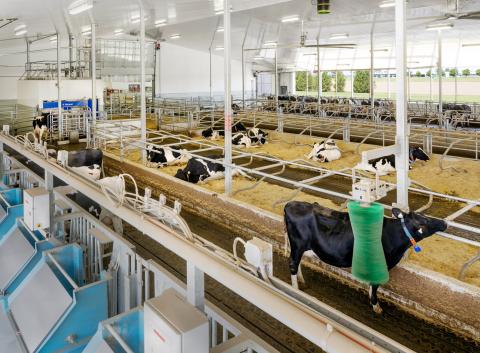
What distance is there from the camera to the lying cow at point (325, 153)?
1040cm

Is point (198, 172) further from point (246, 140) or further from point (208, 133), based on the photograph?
point (208, 133)

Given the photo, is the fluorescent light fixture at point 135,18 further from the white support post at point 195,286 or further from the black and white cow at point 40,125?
the white support post at point 195,286

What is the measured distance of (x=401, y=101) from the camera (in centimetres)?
452

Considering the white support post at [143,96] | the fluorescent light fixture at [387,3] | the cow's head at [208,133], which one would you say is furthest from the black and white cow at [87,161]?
the fluorescent light fixture at [387,3]

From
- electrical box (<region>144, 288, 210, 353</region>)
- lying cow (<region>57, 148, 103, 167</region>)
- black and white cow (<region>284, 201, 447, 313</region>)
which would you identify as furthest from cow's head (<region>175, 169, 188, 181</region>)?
electrical box (<region>144, 288, 210, 353</region>)

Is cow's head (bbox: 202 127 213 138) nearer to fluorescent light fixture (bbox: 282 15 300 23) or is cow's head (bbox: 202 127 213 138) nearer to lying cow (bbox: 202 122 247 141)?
lying cow (bbox: 202 122 247 141)

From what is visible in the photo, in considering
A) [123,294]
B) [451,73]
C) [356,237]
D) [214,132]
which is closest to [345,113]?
[214,132]

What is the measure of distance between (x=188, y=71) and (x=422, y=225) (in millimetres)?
26111

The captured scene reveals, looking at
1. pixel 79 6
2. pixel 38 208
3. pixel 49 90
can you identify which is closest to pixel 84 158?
pixel 79 6

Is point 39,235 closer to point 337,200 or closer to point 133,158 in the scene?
point 337,200

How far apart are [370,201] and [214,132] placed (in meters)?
10.9

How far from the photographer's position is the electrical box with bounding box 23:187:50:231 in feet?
13.5

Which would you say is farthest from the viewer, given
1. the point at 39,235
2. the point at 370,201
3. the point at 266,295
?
the point at 39,235

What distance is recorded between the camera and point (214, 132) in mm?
14625
